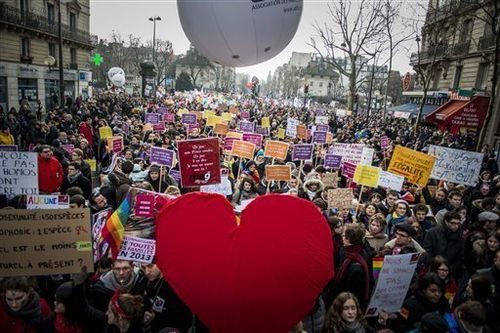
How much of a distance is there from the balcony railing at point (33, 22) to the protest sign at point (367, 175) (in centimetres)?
2895

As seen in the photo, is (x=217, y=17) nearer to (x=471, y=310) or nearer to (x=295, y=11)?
(x=295, y=11)

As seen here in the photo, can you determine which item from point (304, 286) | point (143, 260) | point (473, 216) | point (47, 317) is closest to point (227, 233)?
point (304, 286)

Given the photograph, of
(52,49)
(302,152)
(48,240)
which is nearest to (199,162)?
(48,240)

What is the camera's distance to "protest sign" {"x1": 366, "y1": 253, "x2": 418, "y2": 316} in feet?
12.9

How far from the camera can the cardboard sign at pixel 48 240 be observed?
3436 millimetres

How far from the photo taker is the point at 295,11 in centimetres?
395

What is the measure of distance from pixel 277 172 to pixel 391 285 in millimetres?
4453

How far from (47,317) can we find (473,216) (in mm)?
7639

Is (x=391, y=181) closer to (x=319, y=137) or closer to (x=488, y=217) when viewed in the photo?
(x=488, y=217)

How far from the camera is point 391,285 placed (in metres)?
3.99

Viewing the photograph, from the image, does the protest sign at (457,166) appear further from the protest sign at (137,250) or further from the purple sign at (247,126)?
the purple sign at (247,126)

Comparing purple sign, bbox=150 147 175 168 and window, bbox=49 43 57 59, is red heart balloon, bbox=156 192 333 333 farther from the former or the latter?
window, bbox=49 43 57 59

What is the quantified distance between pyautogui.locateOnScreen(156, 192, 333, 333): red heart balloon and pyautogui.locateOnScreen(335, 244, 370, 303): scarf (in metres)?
1.13

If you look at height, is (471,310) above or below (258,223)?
below
